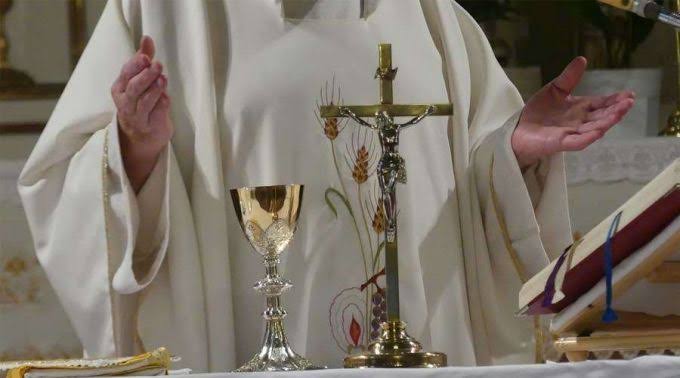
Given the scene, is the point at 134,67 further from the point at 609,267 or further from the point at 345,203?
the point at 609,267

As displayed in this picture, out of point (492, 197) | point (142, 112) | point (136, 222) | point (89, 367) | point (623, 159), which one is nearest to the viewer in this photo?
point (89, 367)

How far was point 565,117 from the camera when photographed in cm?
266

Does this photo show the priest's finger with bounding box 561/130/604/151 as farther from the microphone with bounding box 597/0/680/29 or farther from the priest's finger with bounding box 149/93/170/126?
the priest's finger with bounding box 149/93/170/126

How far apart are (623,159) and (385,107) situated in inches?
73.0

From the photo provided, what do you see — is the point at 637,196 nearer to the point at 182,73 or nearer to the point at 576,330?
the point at 576,330

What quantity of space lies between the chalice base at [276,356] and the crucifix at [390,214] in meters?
0.08

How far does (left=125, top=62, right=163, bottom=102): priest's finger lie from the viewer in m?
2.50

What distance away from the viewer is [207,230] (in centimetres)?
297

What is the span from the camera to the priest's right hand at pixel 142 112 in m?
2.50

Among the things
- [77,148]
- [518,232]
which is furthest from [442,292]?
[77,148]

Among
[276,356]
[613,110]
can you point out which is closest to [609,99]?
[613,110]

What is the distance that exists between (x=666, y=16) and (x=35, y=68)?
339cm

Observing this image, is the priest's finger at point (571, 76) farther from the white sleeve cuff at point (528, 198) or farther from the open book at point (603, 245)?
the open book at point (603, 245)

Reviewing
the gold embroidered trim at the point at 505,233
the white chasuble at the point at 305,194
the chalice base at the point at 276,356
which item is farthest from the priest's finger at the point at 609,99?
the chalice base at the point at 276,356
